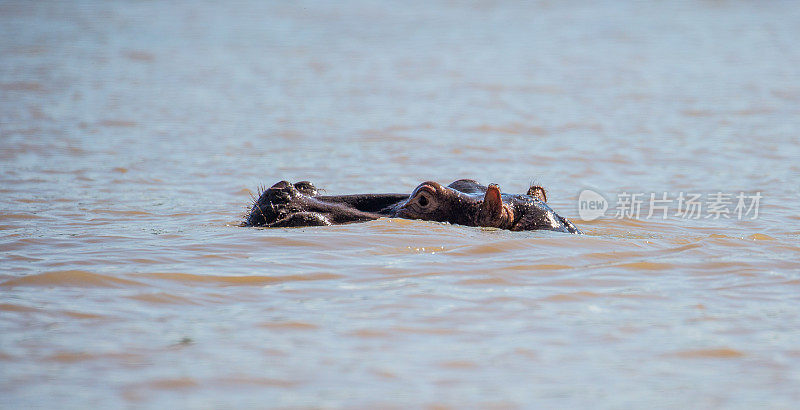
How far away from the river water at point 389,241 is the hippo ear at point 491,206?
102 millimetres

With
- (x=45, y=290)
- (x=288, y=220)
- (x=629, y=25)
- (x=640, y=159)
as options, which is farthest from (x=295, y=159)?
(x=629, y=25)

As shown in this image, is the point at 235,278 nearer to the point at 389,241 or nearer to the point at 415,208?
the point at 389,241

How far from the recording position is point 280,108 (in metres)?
14.5

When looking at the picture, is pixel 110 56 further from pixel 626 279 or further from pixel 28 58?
pixel 626 279

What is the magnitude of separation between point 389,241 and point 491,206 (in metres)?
0.64

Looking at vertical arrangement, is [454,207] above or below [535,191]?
below

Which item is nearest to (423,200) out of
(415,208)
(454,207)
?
(415,208)

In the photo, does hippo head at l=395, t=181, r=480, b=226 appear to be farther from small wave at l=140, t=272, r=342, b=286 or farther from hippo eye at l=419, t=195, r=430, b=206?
small wave at l=140, t=272, r=342, b=286

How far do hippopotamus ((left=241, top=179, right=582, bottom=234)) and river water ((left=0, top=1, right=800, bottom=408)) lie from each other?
0.09 meters

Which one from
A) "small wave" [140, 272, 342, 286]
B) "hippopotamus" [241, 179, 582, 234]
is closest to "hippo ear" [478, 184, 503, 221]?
"hippopotamus" [241, 179, 582, 234]

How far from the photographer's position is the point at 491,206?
227 inches

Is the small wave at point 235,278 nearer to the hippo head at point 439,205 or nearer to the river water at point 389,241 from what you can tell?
the river water at point 389,241

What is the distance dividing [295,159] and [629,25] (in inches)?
740

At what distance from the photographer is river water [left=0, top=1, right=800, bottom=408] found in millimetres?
3586
